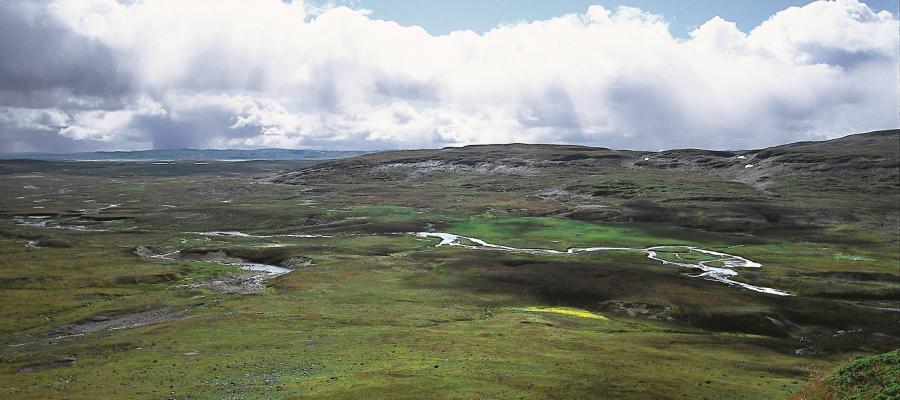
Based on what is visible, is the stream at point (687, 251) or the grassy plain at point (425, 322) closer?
the grassy plain at point (425, 322)

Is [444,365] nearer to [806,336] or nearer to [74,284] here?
[806,336]

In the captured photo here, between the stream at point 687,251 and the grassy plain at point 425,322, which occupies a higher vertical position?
the grassy plain at point 425,322

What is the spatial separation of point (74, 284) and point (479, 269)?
74.1 meters

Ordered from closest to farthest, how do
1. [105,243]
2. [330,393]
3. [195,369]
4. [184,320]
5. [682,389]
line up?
[330,393]
[682,389]
[195,369]
[184,320]
[105,243]

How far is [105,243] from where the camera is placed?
161250mm

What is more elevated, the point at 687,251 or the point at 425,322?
the point at 425,322

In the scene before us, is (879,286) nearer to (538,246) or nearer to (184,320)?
(538,246)

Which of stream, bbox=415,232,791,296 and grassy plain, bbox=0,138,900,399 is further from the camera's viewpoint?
stream, bbox=415,232,791,296

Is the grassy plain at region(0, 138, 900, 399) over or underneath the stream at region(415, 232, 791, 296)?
over

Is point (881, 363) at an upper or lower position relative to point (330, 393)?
upper

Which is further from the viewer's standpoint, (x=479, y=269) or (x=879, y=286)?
(x=479, y=269)

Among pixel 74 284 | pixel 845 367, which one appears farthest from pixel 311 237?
pixel 845 367

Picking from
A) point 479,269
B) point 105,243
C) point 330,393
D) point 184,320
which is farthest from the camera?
point 105,243

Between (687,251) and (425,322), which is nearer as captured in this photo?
(425,322)
